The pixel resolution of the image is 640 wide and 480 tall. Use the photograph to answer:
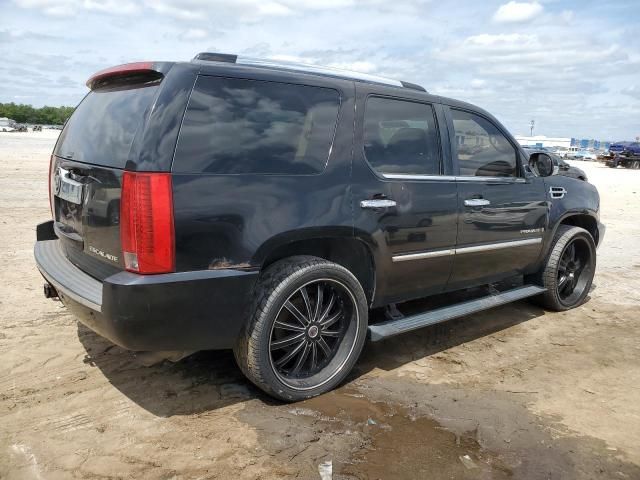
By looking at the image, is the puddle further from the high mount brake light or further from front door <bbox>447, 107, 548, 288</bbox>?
the high mount brake light

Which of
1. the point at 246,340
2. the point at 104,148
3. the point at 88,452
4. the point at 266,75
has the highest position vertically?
the point at 266,75

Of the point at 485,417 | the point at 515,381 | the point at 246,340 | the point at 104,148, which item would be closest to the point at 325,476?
the point at 246,340

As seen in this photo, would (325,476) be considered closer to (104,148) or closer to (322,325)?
(322,325)

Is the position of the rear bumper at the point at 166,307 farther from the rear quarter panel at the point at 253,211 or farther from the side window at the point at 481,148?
the side window at the point at 481,148

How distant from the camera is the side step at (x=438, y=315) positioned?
3660 mm

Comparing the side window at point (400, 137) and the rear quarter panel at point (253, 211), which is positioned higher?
the side window at point (400, 137)

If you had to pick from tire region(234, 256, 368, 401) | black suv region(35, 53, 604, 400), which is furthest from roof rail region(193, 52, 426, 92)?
tire region(234, 256, 368, 401)

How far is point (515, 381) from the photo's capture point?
3.85 meters

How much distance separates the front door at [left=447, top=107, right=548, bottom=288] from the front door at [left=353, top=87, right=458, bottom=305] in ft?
0.53

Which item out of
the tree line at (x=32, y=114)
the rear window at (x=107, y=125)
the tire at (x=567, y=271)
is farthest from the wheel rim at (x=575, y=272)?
the tree line at (x=32, y=114)

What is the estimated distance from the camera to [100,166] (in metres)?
3.04

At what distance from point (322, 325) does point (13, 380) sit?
194 cm

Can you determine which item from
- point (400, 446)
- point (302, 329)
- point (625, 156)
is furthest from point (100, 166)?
point (625, 156)

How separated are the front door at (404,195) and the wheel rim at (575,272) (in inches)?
75.9
